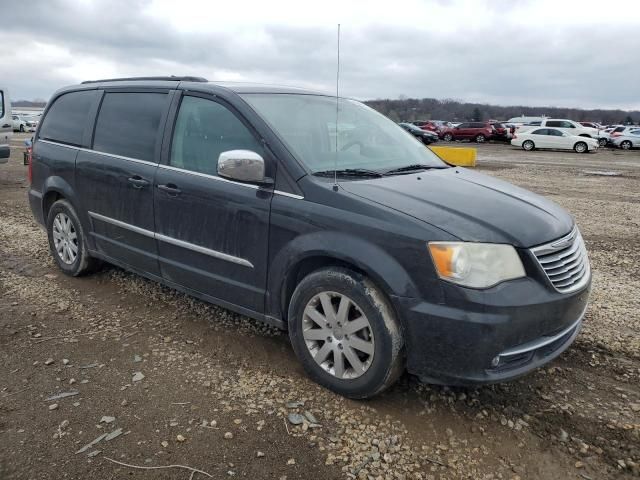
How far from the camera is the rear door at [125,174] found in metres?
3.91

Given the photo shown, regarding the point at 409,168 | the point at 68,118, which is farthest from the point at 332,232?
the point at 68,118

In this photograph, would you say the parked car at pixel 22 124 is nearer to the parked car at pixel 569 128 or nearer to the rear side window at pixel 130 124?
the parked car at pixel 569 128

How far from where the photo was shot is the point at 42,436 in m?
2.64

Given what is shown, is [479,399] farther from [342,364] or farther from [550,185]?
[550,185]

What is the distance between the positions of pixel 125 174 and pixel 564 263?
10.5 feet

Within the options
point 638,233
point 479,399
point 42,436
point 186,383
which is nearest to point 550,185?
point 638,233

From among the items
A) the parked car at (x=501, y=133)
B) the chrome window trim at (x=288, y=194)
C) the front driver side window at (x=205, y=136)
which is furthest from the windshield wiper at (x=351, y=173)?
the parked car at (x=501, y=133)

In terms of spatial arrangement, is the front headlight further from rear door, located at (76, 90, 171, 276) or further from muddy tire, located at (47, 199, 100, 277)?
muddy tire, located at (47, 199, 100, 277)

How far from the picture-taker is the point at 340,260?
2.89m

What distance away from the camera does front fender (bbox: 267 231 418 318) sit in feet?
8.69

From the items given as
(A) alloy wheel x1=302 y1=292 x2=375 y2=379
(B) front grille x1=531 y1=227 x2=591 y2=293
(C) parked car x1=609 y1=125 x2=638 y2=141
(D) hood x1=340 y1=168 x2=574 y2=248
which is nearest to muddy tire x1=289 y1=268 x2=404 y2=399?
(A) alloy wheel x1=302 y1=292 x2=375 y2=379

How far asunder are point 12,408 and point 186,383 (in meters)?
0.96

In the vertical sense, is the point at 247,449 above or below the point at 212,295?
below

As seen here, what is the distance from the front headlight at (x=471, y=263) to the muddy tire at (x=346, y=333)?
1.27 feet
